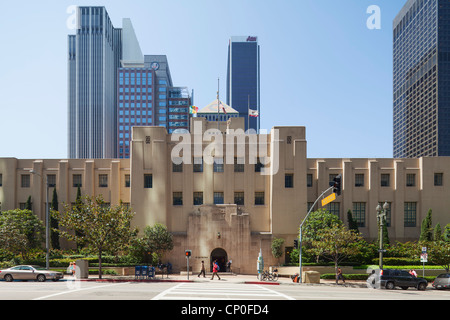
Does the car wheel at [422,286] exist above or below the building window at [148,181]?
below

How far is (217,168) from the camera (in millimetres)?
47188

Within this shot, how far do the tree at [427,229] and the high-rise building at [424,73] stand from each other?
115m

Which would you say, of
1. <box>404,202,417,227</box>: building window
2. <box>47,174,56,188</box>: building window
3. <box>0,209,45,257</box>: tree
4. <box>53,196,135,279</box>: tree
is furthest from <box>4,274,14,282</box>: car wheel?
<box>404,202,417,227</box>: building window

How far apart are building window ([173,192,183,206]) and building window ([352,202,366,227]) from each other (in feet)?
63.2

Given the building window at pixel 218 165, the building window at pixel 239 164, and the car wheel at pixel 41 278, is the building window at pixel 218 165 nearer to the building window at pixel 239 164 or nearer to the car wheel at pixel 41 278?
the building window at pixel 239 164

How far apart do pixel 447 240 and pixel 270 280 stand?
62.6 feet

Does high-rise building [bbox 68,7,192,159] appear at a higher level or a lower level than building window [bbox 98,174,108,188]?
higher

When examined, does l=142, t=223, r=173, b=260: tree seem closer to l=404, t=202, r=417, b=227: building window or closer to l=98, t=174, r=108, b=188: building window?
l=98, t=174, r=108, b=188: building window

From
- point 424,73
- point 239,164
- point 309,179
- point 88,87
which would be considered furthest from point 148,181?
point 88,87

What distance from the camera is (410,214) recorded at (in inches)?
1906

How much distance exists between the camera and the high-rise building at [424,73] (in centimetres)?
14612

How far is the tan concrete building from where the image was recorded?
45375 millimetres

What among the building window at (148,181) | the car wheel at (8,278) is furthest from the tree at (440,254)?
the car wheel at (8,278)
